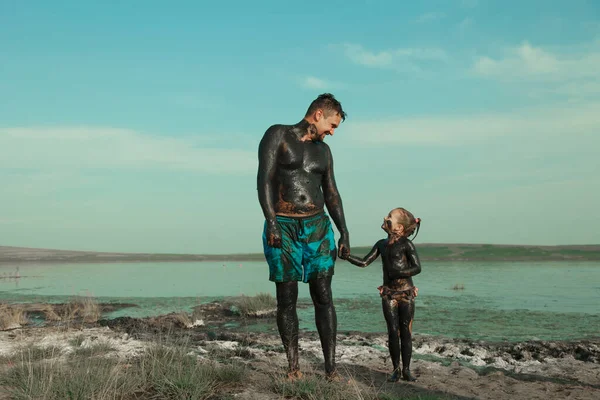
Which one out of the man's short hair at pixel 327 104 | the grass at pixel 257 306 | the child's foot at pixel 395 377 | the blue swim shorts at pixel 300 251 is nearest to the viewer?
the blue swim shorts at pixel 300 251

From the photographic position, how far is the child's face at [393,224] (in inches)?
249

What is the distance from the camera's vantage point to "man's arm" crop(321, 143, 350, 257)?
5973mm

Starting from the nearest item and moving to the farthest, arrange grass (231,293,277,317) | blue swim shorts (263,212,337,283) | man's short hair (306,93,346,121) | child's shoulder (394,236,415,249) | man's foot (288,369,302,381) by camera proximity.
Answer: man's foot (288,369,302,381) → blue swim shorts (263,212,337,283) → man's short hair (306,93,346,121) → child's shoulder (394,236,415,249) → grass (231,293,277,317)

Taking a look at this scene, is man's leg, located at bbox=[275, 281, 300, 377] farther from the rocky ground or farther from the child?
the child

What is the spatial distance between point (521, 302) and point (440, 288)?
223 inches

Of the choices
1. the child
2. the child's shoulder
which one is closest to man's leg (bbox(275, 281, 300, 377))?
the child

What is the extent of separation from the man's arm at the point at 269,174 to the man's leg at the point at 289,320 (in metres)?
0.46

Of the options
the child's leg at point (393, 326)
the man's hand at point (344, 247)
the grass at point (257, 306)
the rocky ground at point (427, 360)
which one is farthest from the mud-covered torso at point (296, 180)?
the grass at point (257, 306)

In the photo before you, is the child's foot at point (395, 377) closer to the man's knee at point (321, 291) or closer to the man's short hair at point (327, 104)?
the man's knee at point (321, 291)

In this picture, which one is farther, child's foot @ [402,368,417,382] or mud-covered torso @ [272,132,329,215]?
child's foot @ [402,368,417,382]

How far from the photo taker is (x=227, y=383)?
208 inches

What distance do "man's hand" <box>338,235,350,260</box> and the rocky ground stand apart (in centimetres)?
118

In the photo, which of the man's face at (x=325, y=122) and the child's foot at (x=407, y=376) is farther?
the child's foot at (x=407, y=376)

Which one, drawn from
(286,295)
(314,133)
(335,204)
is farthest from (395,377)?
(314,133)
